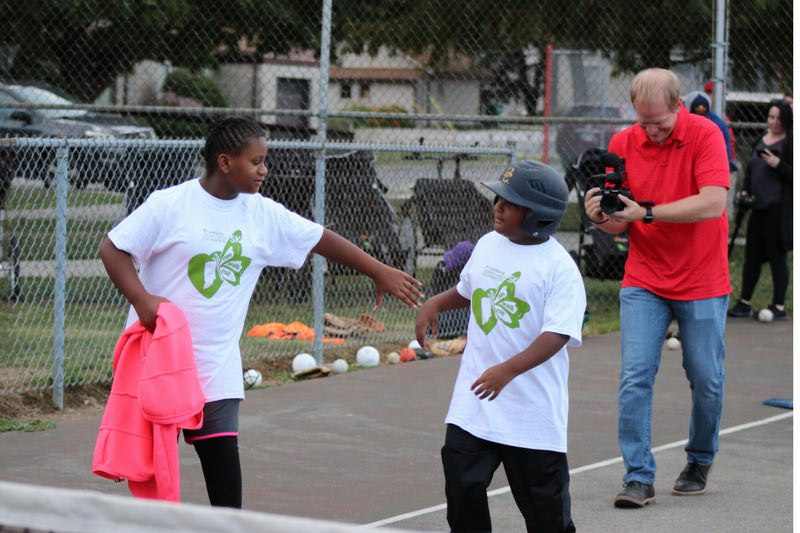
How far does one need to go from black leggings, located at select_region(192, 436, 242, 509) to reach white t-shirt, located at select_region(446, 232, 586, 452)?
0.78 m

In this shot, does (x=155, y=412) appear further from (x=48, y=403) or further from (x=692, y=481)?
(x=48, y=403)

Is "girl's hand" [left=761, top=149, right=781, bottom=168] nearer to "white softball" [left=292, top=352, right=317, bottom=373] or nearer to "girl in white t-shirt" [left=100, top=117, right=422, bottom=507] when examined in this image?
"white softball" [left=292, top=352, right=317, bottom=373]

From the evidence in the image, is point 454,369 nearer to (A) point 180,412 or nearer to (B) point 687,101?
(B) point 687,101

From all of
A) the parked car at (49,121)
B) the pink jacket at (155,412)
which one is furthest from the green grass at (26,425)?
the parked car at (49,121)

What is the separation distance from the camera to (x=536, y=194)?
14.6 feet

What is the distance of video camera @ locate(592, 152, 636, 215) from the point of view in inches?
217

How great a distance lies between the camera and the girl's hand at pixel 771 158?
444 inches

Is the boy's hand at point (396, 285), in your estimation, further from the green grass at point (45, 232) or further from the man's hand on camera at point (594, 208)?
the green grass at point (45, 232)

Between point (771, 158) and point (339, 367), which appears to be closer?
point (339, 367)

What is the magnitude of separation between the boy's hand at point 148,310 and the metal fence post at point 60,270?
3446 mm

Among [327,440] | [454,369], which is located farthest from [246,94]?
[327,440]

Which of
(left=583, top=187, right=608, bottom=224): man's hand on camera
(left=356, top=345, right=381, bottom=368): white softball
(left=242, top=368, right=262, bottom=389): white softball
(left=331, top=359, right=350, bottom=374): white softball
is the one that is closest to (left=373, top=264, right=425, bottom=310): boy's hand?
(left=583, top=187, right=608, bottom=224): man's hand on camera

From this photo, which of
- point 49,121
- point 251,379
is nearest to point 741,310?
point 251,379

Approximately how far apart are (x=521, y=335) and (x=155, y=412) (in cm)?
126
